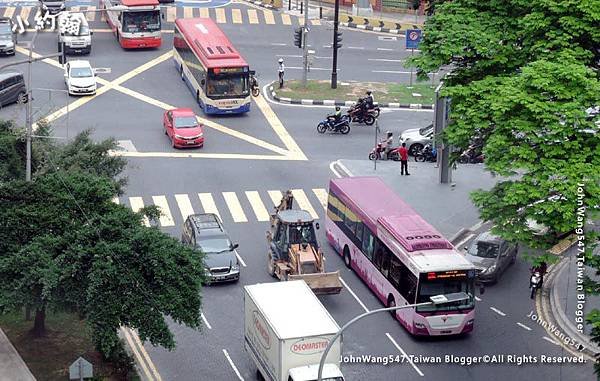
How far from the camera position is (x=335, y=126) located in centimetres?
5953

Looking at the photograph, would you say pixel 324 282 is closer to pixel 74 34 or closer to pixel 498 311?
pixel 498 311

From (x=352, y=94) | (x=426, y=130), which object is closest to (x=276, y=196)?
(x=426, y=130)

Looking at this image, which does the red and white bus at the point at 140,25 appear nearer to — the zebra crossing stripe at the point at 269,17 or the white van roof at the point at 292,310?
the zebra crossing stripe at the point at 269,17

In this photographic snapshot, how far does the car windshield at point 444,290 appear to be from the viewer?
38.0m

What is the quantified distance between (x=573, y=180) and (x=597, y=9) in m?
5.75

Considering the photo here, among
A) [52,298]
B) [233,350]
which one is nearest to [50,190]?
[52,298]

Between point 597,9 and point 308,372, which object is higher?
point 597,9

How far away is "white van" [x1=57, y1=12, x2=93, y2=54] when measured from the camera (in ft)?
226

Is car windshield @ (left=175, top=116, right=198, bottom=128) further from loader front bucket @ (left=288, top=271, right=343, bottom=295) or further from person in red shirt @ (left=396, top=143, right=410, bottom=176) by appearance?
loader front bucket @ (left=288, top=271, right=343, bottom=295)

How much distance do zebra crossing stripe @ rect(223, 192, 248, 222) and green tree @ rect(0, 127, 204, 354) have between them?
13312 mm

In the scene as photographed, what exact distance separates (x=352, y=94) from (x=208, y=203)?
17923 millimetres

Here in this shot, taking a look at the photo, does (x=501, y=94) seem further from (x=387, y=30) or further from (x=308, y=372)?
(x=387, y=30)

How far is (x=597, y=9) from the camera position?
34688 mm

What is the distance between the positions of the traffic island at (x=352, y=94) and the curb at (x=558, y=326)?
73.9ft
